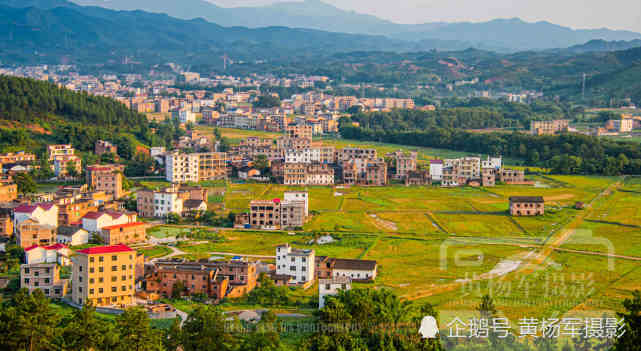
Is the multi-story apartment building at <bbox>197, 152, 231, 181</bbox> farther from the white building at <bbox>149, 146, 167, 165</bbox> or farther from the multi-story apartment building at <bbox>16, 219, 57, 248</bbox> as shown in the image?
the multi-story apartment building at <bbox>16, 219, 57, 248</bbox>

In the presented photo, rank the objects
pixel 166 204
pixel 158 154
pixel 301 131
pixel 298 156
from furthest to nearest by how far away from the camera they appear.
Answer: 1. pixel 301 131
2. pixel 158 154
3. pixel 298 156
4. pixel 166 204

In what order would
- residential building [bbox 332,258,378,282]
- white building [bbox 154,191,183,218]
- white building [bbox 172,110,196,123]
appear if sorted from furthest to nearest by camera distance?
white building [bbox 172,110,196,123], white building [bbox 154,191,183,218], residential building [bbox 332,258,378,282]

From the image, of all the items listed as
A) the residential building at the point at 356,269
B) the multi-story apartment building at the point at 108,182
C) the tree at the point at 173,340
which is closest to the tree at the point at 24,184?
the multi-story apartment building at the point at 108,182

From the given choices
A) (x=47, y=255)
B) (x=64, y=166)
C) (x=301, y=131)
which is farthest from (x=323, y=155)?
(x=47, y=255)

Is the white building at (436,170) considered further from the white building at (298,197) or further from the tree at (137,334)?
the tree at (137,334)

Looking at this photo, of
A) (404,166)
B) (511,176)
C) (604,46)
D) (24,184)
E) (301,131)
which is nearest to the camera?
(24,184)

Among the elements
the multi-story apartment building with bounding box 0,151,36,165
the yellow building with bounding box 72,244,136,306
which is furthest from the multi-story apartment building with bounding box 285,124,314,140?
the yellow building with bounding box 72,244,136,306

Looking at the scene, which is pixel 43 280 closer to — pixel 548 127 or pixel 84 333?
pixel 84 333
